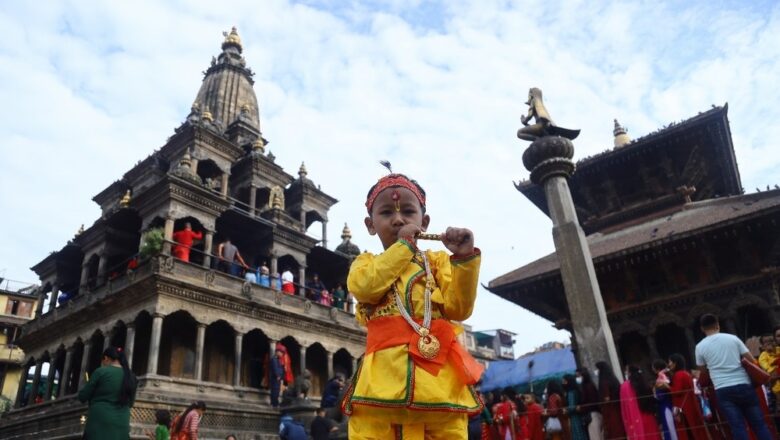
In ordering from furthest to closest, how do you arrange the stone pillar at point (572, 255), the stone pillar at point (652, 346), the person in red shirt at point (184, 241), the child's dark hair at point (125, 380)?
the person in red shirt at point (184, 241) < the stone pillar at point (652, 346) < the stone pillar at point (572, 255) < the child's dark hair at point (125, 380)

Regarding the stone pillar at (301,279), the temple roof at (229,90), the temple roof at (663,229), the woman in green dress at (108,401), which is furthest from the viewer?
Answer: the temple roof at (229,90)

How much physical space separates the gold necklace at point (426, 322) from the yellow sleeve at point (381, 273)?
0.32 feet

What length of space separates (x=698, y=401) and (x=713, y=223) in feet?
24.0

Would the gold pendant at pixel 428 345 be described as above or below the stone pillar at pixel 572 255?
below

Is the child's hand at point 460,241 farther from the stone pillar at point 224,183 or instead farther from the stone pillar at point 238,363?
the stone pillar at point 224,183

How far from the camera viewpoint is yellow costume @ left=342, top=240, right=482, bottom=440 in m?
2.49

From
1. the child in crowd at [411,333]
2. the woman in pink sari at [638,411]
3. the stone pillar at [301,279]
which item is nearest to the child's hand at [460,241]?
the child in crowd at [411,333]

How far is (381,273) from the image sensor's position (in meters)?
2.81

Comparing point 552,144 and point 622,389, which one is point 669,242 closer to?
point 552,144

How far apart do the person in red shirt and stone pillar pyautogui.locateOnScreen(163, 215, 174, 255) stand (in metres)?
0.28

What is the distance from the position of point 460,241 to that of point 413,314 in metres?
0.47

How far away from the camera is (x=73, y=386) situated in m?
22.0

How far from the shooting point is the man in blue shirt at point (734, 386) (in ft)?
17.5

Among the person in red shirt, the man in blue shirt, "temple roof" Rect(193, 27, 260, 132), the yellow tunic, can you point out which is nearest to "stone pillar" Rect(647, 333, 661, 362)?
the man in blue shirt
